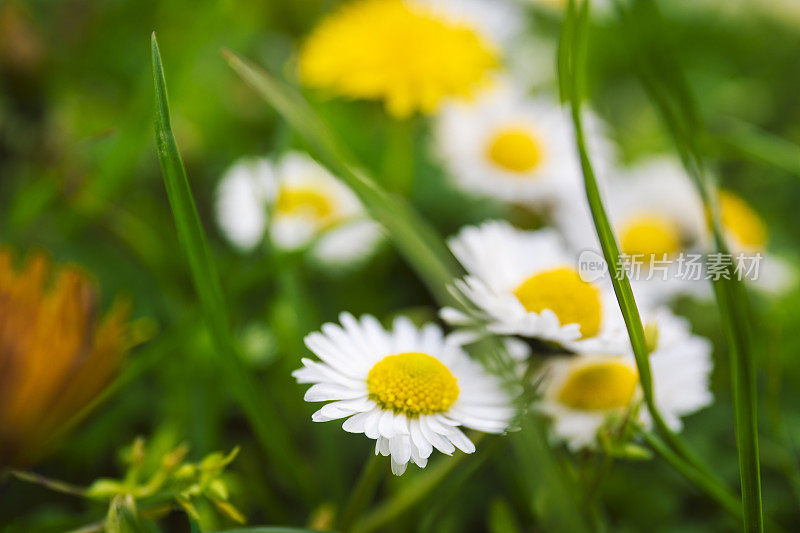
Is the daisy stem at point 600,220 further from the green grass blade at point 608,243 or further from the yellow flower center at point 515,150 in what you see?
the yellow flower center at point 515,150

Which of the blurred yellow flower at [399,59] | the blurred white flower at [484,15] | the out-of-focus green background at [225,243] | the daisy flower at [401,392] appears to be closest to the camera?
the daisy flower at [401,392]

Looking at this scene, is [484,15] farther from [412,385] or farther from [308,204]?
[412,385]

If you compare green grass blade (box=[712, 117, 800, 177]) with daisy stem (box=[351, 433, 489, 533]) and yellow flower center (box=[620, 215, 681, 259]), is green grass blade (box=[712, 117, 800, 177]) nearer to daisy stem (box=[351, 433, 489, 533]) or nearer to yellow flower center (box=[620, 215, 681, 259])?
yellow flower center (box=[620, 215, 681, 259])

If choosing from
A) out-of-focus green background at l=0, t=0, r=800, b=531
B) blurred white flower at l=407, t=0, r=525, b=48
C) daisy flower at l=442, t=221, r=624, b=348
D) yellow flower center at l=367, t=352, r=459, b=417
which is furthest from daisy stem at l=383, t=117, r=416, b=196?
yellow flower center at l=367, t=352, r=459, b=417

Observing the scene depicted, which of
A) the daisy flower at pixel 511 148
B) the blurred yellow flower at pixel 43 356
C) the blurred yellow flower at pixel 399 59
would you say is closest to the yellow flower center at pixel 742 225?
the daisy flower at pixel 511 148

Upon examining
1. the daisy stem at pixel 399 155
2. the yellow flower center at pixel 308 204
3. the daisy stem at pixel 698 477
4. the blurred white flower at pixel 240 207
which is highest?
the daisy stem at pixel 399 155

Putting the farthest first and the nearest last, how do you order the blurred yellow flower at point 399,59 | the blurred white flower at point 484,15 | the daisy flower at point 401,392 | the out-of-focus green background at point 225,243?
1. the blurred white flower at point 484,15
2. the blurred yellow flower at point 399,59
3. the out-of-focus green background at point 225,243
4. the daisy flower at point 401,392

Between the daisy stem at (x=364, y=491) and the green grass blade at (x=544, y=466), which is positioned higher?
the green grass blade at (x=544, y=466)
